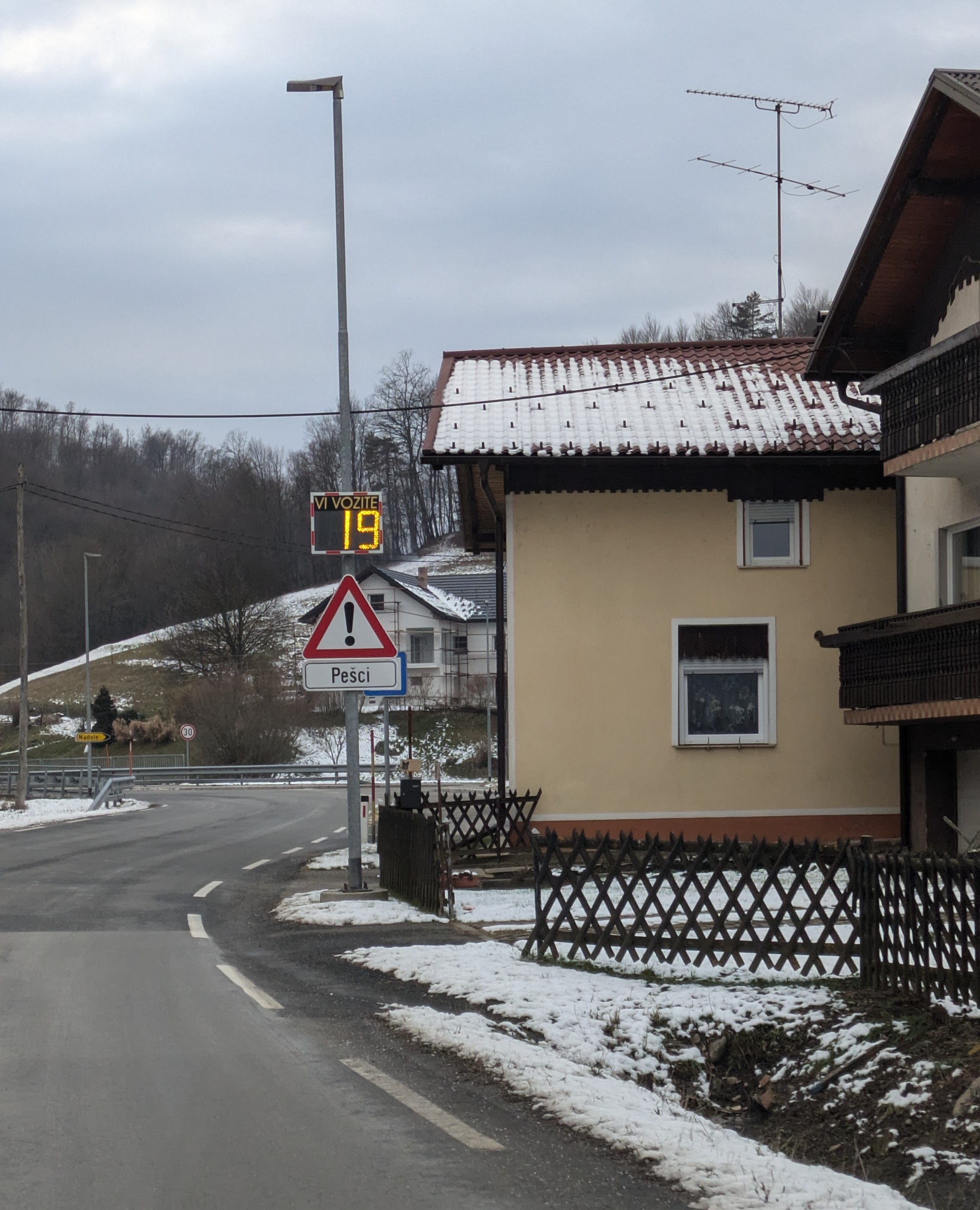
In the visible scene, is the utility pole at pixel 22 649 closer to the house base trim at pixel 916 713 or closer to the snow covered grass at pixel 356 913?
the snow covered grass at pixel 356 913

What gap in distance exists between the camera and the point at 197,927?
46.7ft

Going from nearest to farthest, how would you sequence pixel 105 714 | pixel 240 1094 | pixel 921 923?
pixel 240 1094 → pixel 921 923 → pixel 105 714

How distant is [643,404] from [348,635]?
801 centimetres

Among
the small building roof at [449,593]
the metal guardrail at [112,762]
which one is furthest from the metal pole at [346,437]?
the small building roof at [449,593]

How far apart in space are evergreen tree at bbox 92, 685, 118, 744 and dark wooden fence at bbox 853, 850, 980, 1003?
76.9m

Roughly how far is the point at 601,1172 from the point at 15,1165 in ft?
8.26

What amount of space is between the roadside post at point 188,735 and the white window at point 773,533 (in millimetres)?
44545

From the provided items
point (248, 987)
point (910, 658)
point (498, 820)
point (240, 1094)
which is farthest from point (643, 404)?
point (240, 1094)

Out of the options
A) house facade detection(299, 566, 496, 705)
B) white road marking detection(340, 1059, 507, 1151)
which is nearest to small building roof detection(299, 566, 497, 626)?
house facade detection(299, 566, 496, 705)

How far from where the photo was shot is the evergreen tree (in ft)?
269

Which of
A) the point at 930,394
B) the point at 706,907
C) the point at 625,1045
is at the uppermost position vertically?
the point at 930,394

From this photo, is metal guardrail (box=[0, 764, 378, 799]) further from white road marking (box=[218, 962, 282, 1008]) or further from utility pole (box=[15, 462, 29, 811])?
white road marking (box=[218, 962, 282, 1008])

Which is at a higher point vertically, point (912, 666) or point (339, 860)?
point (912, 666)

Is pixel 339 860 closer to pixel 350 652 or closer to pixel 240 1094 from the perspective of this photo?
pixel 350 652
